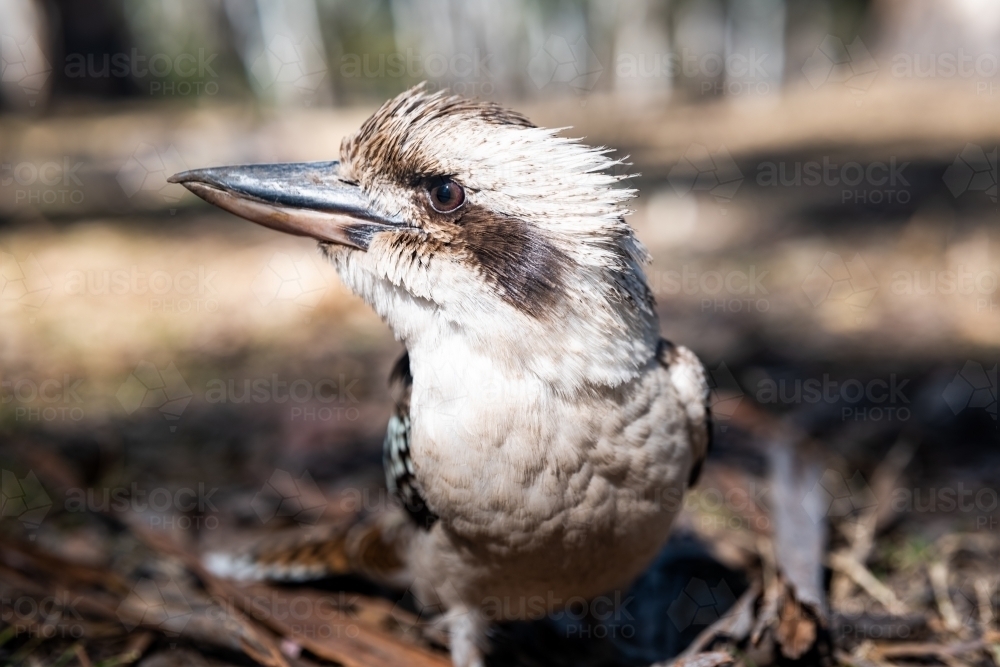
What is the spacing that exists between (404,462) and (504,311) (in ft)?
2.16

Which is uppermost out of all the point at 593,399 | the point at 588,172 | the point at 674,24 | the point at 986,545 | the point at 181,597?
the point at 674,24

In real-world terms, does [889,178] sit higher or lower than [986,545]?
higher

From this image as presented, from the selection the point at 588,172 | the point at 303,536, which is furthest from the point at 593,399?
the point at 303,536

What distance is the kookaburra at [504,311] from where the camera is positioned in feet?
7.72

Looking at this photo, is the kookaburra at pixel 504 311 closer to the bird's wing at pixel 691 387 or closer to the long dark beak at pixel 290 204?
the long dark beak at pixel 290 204

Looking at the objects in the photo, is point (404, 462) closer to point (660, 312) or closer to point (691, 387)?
point (691, 387)

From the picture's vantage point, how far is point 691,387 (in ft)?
8.82

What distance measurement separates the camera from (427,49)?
36.4 metres

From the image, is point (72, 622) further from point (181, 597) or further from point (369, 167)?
point (369, 167)

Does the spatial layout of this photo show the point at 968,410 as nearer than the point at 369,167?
No

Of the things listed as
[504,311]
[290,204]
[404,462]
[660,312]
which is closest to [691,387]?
[504,311]

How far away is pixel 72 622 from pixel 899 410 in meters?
3.81

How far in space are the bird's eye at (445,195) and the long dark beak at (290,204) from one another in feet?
0.40

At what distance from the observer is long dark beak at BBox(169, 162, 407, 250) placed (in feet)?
8.15
